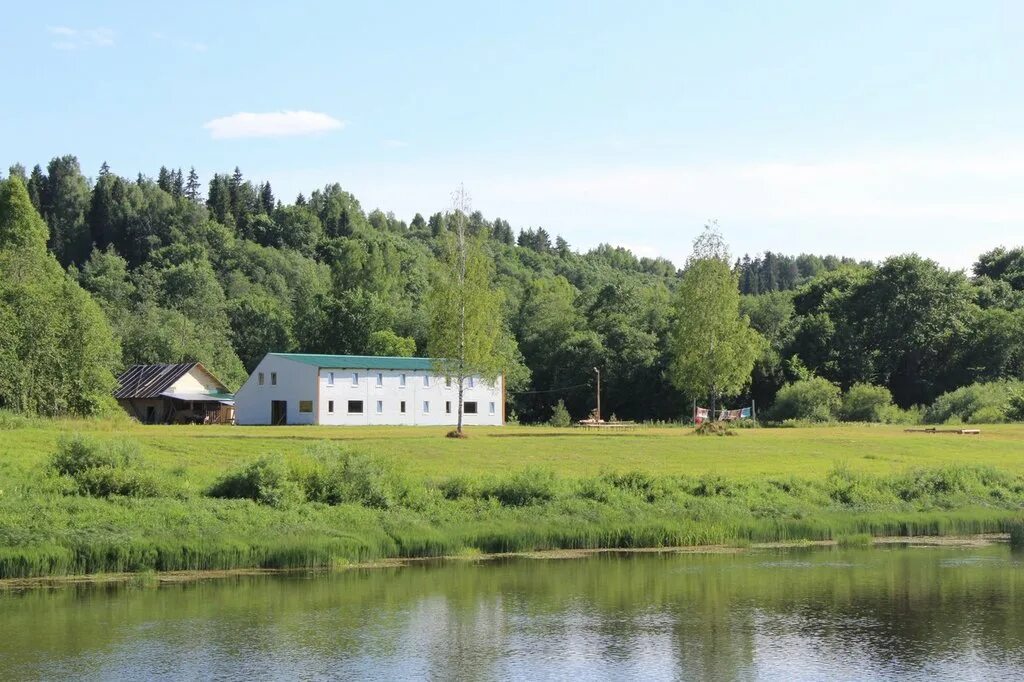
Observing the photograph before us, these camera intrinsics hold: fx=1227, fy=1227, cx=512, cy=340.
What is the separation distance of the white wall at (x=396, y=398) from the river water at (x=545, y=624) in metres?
63.0

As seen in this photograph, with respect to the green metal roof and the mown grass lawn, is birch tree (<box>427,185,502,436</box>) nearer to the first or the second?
the mown grass lawn

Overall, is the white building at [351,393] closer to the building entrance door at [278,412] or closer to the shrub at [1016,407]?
the building entrance door at [278,412]

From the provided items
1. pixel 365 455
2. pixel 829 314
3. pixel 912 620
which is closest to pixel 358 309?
pixel 829 314

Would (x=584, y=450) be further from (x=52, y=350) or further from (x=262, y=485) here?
(x=52, y=350)

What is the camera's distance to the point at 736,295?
274ft

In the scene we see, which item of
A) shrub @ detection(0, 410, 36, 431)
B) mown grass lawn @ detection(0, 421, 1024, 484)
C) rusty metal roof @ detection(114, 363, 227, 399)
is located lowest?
mown grass lawn @ detection(0, 421, 1024, 484)

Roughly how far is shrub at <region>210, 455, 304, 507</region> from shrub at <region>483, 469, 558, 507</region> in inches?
270

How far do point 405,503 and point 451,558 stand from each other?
14.5 ft

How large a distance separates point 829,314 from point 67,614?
346ft

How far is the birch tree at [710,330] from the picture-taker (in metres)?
82.2

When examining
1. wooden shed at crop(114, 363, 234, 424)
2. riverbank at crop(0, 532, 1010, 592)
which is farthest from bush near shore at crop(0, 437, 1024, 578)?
wooden shed at crop(114, 363, 234, 424)

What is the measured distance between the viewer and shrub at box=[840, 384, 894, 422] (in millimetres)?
101562

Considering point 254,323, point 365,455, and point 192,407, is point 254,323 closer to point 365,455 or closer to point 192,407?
point 192,407

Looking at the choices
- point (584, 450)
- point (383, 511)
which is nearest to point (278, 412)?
point (584, 450)
